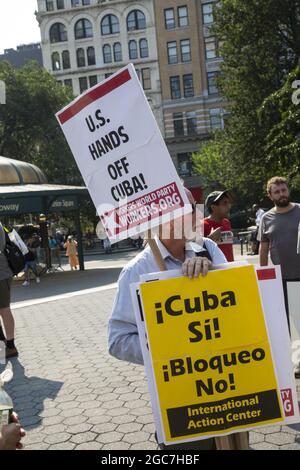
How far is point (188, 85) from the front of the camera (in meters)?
59.0

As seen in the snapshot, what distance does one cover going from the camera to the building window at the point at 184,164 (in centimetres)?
5881

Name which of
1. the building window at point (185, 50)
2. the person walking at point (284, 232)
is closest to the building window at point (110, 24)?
the building window at point (185, 50)

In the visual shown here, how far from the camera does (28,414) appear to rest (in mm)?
4953

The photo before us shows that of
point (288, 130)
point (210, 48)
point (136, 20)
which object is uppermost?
point (136, 20)

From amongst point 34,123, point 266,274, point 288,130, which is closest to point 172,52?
point 34,123

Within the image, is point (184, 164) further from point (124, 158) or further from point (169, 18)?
point (124, 158)

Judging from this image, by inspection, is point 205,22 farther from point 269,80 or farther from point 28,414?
point 28,414

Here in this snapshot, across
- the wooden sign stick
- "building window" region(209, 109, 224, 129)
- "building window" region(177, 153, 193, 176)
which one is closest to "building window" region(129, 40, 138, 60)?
"building window" region(209, 109, 224, 129)

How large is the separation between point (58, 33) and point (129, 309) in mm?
66828

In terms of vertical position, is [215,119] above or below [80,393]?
above

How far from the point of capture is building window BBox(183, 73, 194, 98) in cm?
5881

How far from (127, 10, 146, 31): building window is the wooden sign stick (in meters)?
63.2

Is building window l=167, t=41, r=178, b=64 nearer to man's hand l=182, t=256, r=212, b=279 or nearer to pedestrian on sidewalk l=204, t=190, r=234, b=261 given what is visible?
pedestrian on sidewalk l=204, t=190, r=234, b=261

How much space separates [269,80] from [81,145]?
90.2 ft
